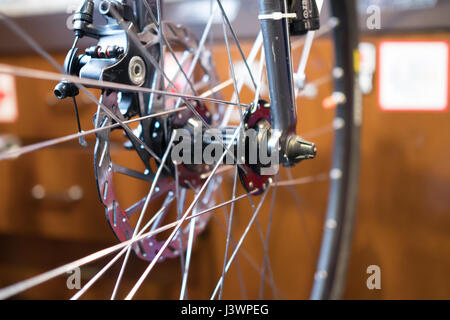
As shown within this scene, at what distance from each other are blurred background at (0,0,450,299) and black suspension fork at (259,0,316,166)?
0.33 m

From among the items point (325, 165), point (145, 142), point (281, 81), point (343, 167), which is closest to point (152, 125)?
point (145, 142)

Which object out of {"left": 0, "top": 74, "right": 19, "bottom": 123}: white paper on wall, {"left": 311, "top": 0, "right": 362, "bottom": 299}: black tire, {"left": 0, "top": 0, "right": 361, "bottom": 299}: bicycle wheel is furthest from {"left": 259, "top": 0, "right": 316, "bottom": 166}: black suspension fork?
{"left": 0, "top": 74, "right": 19, "bottom": 123}: white paper on wall

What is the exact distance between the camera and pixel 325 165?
2.76ft

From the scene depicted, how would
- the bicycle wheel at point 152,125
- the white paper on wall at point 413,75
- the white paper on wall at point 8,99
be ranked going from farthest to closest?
the white paper on wall at point 8,99
the white paper on wall at point 413,75
the bicycle wheel at point 152,125

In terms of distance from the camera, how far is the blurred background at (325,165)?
77cm

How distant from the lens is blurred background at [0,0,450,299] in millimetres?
773

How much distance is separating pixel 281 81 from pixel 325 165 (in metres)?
0.49

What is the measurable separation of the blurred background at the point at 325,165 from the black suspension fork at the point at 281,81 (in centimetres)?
33

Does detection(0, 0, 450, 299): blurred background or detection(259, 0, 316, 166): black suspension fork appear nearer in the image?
detection(259, 0, 316, 166): black suspension fork

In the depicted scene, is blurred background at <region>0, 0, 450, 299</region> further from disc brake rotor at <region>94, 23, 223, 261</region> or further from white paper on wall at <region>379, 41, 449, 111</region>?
disc brake rotor at <region>94, 23, 223, 261</region>

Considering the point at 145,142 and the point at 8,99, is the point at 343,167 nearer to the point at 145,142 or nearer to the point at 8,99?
the point at 145,142

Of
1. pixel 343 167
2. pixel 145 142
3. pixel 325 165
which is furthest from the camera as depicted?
pixel 325 165

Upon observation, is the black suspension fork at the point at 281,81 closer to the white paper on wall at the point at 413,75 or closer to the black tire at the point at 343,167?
the black tire at the point at 343,167

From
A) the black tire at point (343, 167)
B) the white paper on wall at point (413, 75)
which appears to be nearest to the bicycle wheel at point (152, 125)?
the black tire at point (343, 167)
